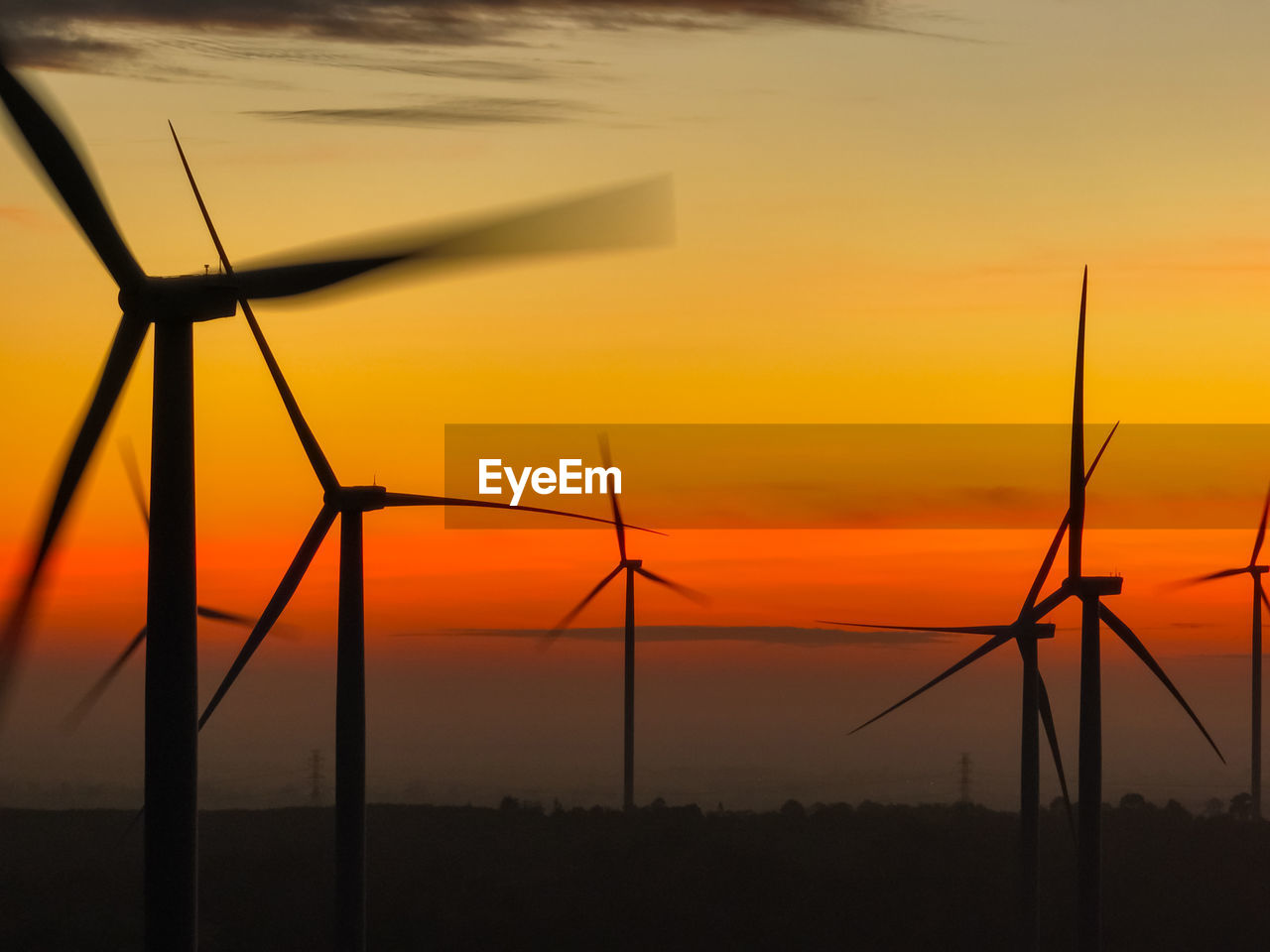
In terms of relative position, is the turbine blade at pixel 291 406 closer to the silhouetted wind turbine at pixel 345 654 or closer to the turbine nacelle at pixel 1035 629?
the silhouetted wind turbine at pixel 345 654

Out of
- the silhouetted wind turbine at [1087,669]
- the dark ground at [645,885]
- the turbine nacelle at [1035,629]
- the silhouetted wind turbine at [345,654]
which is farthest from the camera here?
the dark ground at [645,885]

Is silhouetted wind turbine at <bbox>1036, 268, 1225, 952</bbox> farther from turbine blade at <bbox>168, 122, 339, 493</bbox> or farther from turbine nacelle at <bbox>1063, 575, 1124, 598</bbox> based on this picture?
turbine blade at <bbox>168, 122, 339, 493</bbox>

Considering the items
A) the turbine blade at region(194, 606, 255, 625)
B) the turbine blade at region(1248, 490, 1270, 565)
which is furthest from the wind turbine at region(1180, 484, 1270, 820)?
the turbine blade at region(194, 606, 255, 625)

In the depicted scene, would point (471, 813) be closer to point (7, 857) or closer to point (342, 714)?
point (7, 857)

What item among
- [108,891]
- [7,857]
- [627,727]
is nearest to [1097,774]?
[627,727]

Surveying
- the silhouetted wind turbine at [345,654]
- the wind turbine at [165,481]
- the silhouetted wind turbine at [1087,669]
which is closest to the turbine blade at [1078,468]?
the silhouetted wind turbine at [1087,669]

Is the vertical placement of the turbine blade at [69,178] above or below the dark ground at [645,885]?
above
